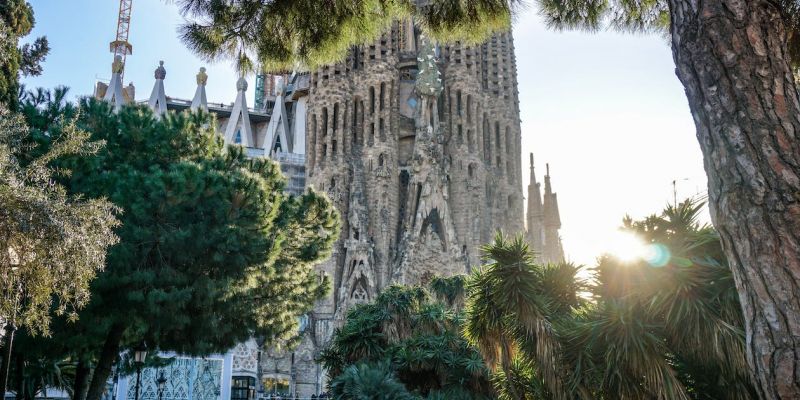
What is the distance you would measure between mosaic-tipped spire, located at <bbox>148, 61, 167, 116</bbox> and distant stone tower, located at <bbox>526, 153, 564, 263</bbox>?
21553mm

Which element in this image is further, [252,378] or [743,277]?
[252,378]

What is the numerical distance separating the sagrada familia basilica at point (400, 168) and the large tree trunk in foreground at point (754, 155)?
25527 mm

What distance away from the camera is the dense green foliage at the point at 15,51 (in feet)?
34.5

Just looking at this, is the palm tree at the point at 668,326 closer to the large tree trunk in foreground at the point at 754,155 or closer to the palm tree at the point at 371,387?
the large tree trunk in foreground at the point at 754,155

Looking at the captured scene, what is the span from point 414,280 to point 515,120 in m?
9.93

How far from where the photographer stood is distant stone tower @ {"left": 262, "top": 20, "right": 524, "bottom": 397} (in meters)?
30.6

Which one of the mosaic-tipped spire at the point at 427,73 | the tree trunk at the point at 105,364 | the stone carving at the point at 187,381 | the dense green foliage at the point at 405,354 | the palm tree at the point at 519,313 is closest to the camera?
the palm tree at the point at 519,313

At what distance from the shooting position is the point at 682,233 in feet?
28.2

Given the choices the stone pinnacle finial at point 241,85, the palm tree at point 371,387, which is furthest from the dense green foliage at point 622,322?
the stone pinnacle finial at point 241,85

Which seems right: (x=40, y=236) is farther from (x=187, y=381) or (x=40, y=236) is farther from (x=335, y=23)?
(x=187, y=381)

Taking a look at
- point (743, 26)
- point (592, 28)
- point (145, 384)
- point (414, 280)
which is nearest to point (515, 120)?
point (414, 280)

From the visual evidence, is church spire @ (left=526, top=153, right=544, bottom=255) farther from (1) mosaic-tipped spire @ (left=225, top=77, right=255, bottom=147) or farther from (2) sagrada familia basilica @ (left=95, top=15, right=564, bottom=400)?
(1) mosaic-tipped spire @ (left=225, top=77, right=255, bottom=147)

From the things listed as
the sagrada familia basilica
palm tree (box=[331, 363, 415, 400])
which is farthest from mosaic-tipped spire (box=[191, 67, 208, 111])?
palm tree (box=[331, 363, 415, 400])

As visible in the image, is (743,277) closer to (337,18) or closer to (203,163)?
(337,18)
